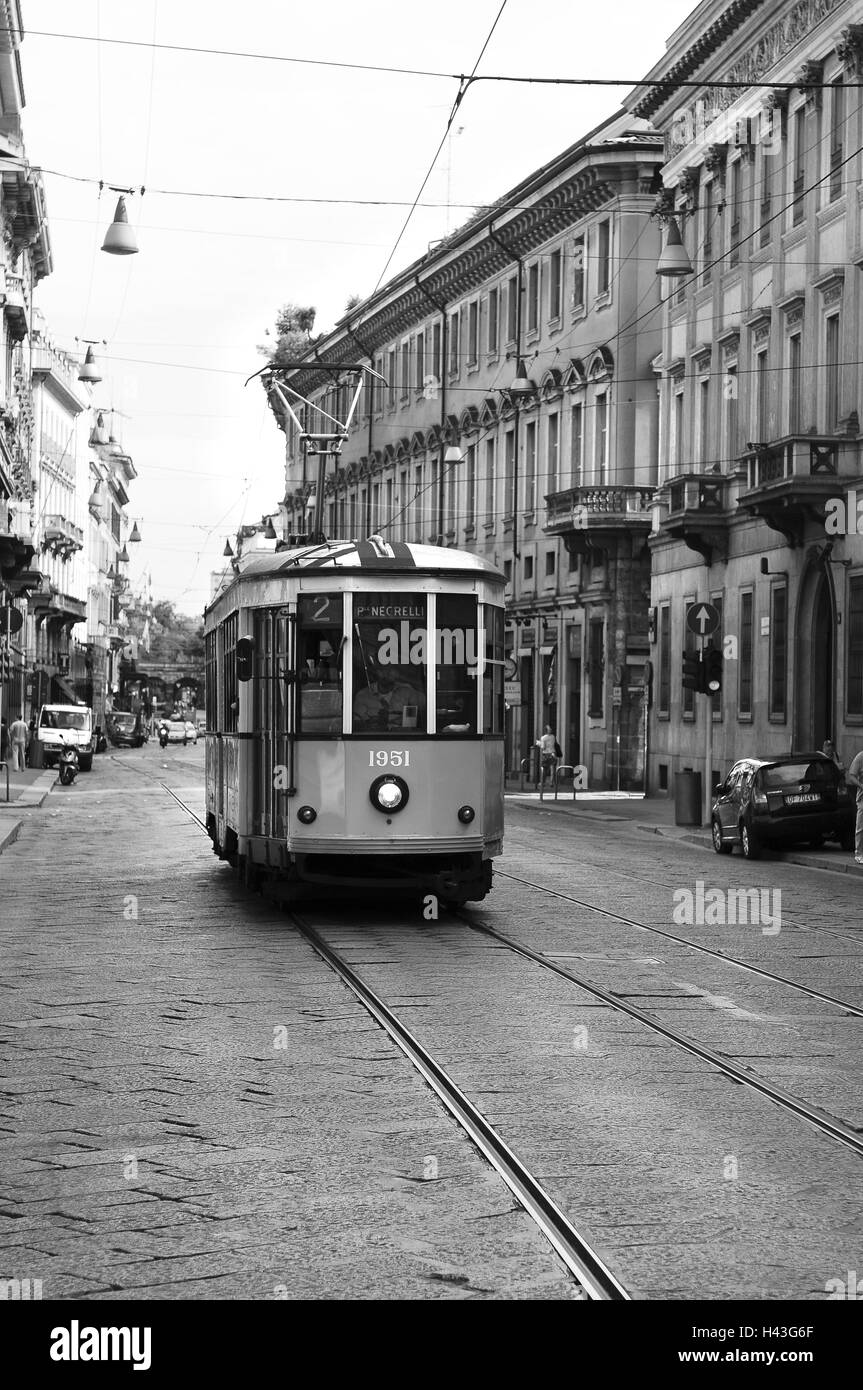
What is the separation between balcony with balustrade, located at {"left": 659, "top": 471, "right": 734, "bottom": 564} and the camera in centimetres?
4356

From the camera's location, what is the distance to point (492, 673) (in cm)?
1764

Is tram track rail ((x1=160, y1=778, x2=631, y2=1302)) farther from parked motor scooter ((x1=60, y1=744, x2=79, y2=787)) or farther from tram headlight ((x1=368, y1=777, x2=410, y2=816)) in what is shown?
parked motor scooter ((x1=60, y1=744, x2=79, y2=787))

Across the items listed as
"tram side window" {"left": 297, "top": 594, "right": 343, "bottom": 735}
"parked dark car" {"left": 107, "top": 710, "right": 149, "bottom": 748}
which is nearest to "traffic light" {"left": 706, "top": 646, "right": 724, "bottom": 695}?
"tram side window" {"left": 297, "top": 594, "right": 343, "bottom": 735}

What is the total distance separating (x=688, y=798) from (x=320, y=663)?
20191 millimetres

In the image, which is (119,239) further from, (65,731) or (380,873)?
(65,731)

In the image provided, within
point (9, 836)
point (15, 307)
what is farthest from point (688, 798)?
point (15, 307)

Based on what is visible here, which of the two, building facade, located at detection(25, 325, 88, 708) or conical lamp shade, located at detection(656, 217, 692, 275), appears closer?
conical lamp shade, located at detection(656, 217, 692, 275)

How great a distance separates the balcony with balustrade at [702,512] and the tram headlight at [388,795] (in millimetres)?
27434

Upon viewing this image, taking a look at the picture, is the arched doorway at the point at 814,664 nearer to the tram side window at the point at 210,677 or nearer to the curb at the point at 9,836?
the curb at the point at 9,836

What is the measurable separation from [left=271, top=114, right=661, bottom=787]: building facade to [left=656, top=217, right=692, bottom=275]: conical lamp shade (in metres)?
10.8

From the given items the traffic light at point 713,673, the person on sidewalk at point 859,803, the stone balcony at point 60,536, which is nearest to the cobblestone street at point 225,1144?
the person on sidewalk at point 859,803

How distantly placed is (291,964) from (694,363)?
3386cm

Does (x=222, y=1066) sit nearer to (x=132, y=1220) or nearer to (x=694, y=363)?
(x=132, y=1220)
